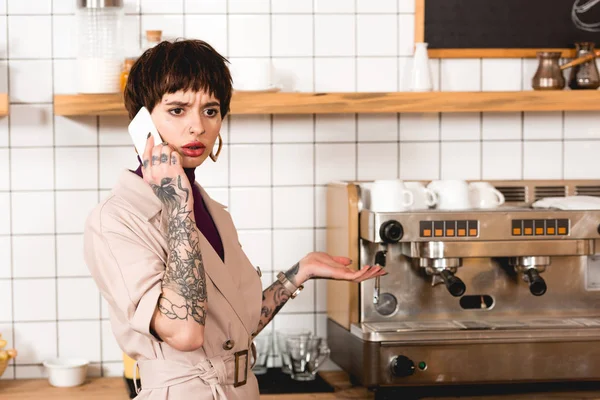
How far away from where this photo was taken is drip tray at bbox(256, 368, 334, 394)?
218 centimetres

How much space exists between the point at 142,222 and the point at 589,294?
137cm

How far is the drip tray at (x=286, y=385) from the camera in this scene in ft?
7.16

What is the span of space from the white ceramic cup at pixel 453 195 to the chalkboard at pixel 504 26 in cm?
50

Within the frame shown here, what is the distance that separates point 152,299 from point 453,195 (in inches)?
44.6

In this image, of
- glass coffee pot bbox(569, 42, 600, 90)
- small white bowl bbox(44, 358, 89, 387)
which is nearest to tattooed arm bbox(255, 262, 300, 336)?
small white bowl bbox(44, 358, 89, 387)

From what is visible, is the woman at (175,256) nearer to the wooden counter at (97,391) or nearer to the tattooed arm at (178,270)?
the tattooed arm at (178,270)

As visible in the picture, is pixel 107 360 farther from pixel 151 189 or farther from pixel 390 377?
pixel 151 189

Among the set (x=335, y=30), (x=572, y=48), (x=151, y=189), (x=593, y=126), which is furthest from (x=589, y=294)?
(x=151, y=189)

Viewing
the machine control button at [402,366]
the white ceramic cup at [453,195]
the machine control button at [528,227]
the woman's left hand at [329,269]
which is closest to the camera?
the woman's left hand at [329,269]

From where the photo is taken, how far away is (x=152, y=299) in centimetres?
130

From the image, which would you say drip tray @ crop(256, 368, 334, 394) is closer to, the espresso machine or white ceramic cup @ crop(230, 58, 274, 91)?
the espresso machine

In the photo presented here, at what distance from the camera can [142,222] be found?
4.64 feet

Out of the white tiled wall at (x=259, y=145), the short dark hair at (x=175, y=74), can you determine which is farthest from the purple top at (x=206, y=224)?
the white tiled wall at (x=259, y=145)

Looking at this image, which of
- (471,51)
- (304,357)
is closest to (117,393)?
(304,357)
